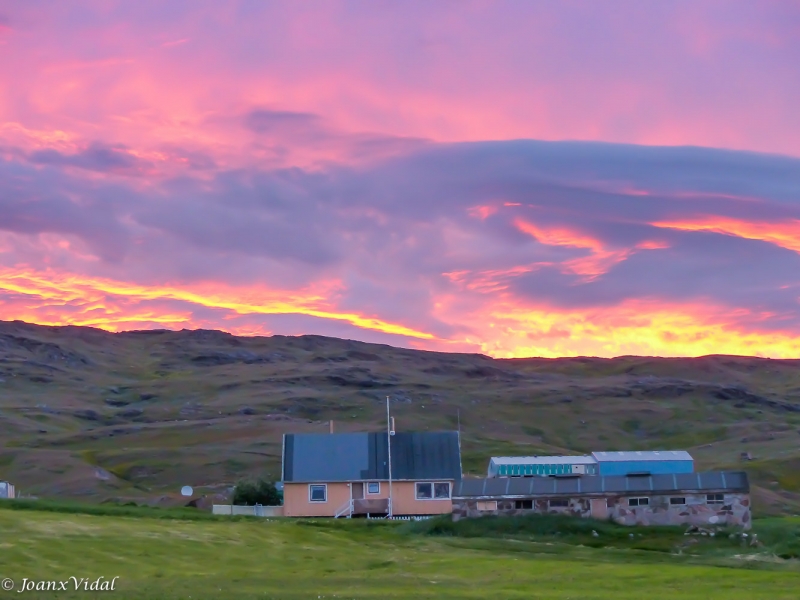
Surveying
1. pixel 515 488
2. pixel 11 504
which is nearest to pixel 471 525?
pixel 515 488

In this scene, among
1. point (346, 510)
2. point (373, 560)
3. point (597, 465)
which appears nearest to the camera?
point (373, 560)

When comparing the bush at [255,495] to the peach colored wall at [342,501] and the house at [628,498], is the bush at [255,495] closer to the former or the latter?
the peach colored wall at [342,501]

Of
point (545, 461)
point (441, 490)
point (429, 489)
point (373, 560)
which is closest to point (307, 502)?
point (429, 489)

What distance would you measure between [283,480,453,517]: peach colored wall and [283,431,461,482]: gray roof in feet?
1.71

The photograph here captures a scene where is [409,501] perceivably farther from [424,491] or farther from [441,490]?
[441,490]

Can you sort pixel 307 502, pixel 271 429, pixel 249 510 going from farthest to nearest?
pixel 271 429
pixel 307 502
pixel 249 510

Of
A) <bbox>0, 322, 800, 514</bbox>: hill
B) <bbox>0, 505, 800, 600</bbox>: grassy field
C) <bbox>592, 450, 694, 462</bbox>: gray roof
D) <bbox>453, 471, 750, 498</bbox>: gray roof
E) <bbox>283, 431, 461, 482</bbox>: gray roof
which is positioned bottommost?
<bbox>0, 505, 800, 600</bbox>: grassy field

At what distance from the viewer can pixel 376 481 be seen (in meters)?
62.1

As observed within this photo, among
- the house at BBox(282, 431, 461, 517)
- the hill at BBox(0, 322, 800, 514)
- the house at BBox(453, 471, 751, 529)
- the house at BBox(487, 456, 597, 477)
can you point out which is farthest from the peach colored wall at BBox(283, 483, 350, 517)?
the house at BBox(487, 456, 597, 477)

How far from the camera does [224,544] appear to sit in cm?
3862

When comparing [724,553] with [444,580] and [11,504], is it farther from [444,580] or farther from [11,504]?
[11,504]

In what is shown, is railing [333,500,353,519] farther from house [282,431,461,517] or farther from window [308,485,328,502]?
window [308,485,328,502]

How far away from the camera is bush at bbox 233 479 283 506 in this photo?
64.9 meters

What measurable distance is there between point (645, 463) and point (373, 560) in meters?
46.2
